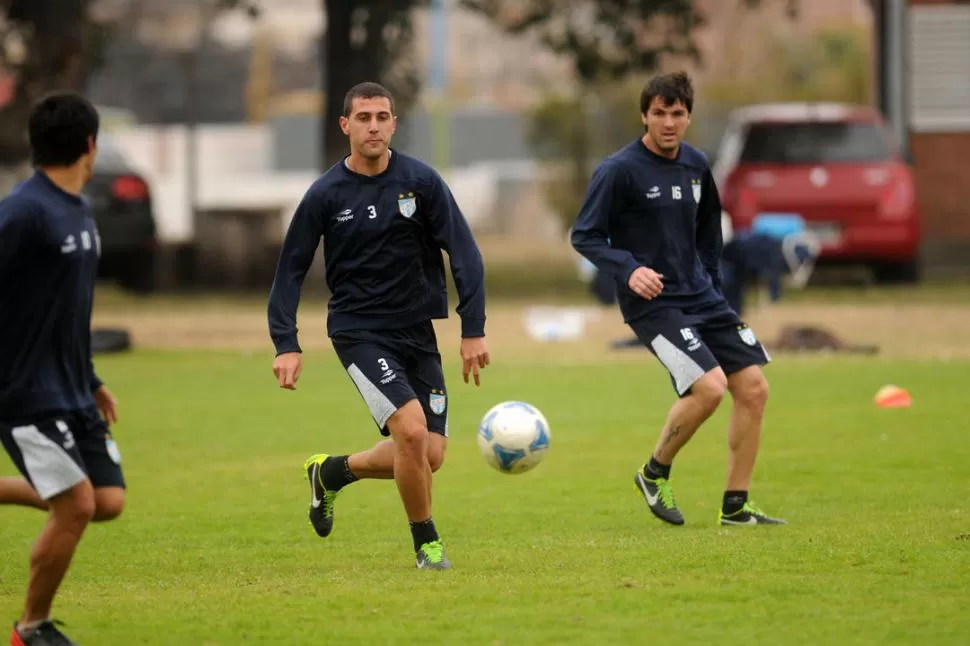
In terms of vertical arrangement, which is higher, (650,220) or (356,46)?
(356,46)

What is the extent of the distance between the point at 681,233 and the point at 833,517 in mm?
1592

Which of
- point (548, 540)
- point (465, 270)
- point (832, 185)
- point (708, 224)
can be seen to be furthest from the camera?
point (832, 185)

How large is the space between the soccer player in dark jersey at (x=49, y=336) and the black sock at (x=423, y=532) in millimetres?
1785

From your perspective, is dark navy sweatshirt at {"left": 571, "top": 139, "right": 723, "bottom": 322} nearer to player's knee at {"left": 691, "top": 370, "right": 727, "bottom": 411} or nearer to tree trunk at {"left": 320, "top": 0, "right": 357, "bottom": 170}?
player's knee at {"left": 691, "top": 370, "right": 727, "bottom": 411}

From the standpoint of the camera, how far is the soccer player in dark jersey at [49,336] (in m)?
6.37

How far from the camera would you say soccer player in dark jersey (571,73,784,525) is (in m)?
9.09

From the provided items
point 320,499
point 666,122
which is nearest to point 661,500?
point 320,499

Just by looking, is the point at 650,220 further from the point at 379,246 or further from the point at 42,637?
the point at 42,637

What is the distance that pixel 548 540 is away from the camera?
8.82 meters

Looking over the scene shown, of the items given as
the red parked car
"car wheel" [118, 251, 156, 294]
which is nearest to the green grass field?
the red parked car

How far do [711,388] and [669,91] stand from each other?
4.72 feet

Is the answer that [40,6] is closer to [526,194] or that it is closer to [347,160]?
[347,160]

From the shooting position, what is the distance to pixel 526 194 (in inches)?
1722

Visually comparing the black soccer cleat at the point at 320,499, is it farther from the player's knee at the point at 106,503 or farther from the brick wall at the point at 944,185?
the brick wall at the point at 944,185
